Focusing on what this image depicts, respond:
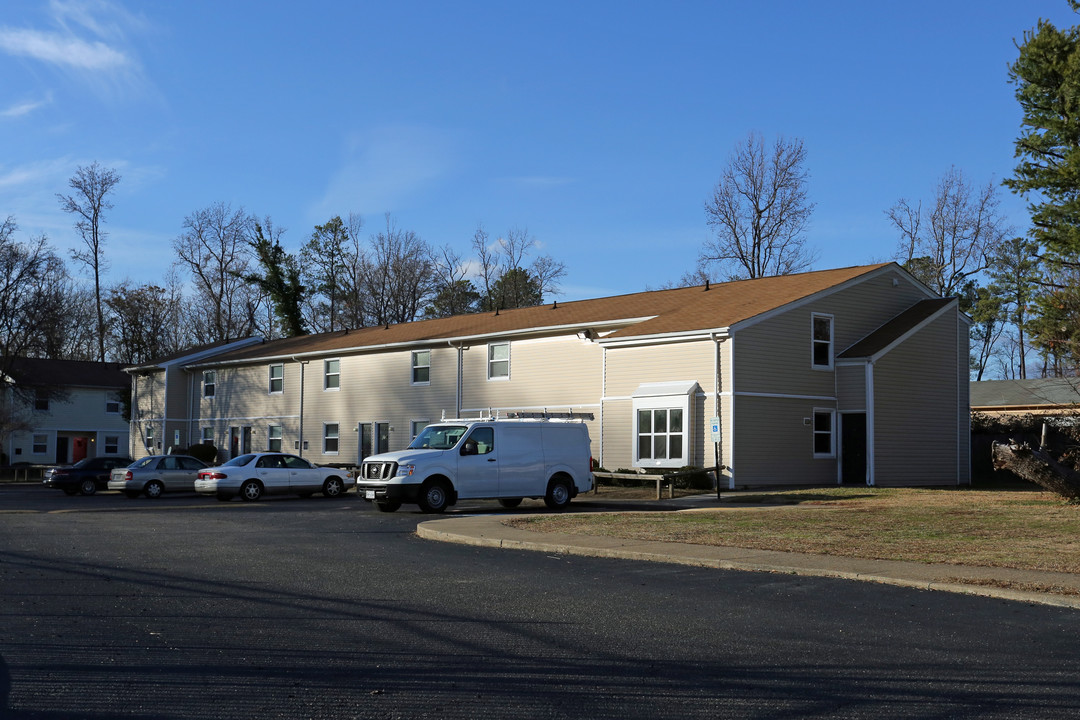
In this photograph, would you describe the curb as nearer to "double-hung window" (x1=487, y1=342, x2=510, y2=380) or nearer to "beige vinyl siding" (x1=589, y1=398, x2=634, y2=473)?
"beige vinyl siding" (x1=589, y1=398, x2=634, y2=473)

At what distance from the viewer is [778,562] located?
13.3m

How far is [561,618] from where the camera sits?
955 centimetres

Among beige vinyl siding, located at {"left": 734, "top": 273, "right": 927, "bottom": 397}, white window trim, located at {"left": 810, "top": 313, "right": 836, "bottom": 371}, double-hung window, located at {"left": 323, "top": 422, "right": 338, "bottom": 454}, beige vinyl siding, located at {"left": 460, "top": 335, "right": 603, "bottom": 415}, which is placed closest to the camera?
beige vinyl siding, located at {"left": 734, "top": 273, "right": 927, "bottom": 397}

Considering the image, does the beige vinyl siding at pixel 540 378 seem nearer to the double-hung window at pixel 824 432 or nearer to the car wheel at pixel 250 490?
the double-hung window at pixel 824 432

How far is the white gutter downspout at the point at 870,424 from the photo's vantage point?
3078cm

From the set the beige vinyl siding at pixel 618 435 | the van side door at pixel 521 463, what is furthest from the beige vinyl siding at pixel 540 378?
the van side door at pixel 521 463

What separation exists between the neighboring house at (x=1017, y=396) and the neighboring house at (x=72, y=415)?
1917 inches

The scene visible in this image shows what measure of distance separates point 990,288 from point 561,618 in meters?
55.6

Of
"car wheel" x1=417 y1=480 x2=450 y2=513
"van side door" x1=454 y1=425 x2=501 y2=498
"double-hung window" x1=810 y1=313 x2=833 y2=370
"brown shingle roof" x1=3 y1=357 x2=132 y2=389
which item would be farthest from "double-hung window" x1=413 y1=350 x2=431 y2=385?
"brown shingle roof" x1=3 y1=357 x2=132 y2=389

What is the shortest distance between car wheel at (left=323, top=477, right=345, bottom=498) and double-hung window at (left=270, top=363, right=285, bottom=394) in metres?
16.9

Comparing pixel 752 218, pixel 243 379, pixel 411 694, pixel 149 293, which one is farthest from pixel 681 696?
pixel 149 293

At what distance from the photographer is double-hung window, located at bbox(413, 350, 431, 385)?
40.0 m

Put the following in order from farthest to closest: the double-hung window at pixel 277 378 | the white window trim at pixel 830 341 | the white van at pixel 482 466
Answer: the double-hung window at pixel 277 378 < the white window trim at pixel 830 341 < the white van at pixel 482 466

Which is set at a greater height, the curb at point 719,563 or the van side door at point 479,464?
the van side door at point 479,464
